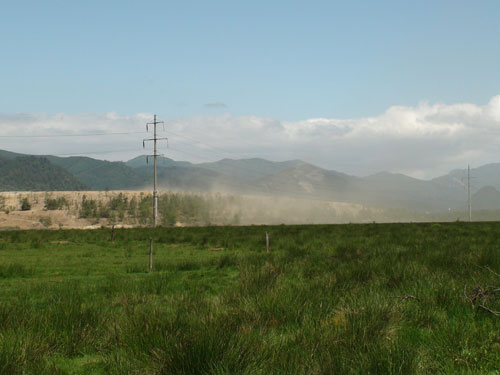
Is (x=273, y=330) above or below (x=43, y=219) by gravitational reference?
above

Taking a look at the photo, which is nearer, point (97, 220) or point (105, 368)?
point (105, 368)

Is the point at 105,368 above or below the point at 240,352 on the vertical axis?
below

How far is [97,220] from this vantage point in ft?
293

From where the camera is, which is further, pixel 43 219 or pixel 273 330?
pixel 43 219

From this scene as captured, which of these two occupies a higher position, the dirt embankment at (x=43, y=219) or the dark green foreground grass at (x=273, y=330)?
the dark green foreground grass at (x=273, y=330)

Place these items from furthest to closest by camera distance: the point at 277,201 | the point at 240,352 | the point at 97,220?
1. the point at 277,201
2. the point at 97,220
3. the point at 240,352

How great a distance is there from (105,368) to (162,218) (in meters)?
91.0

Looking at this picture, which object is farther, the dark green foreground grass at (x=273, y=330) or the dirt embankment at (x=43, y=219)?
the dirt embankment at (x=43, y=219)

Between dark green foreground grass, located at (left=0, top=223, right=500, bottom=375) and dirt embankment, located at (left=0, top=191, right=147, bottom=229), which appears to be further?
dirt embankment, located at (left=0, top=191, right=147, bottom=229)

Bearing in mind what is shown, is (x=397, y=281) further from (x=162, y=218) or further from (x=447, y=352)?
(x=162, y=218)

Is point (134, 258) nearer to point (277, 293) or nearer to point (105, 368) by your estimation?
point (277, 293)

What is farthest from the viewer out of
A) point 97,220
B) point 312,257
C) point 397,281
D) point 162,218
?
point 162,218

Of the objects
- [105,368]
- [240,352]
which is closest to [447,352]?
[240,352]

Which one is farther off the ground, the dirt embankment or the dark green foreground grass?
the dark green foreground grass
